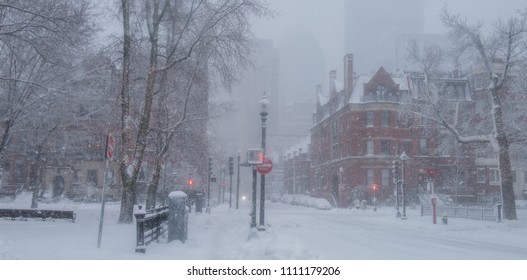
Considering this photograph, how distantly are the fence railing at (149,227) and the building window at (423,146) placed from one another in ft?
143

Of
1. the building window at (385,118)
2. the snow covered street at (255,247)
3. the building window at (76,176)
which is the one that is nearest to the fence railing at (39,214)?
the snow covered street at (255,247)

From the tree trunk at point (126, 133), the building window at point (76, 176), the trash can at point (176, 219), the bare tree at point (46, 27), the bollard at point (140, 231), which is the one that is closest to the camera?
the bollard at point (140, 231)

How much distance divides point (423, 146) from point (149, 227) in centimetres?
4725

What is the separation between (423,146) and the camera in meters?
54.3

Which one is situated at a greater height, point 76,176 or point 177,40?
point 177,40

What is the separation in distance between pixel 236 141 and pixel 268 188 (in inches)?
700

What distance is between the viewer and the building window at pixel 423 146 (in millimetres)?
53875

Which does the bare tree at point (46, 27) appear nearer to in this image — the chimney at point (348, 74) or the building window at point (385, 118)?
the building window at point (385, 118)

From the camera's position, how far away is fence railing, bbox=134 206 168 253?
10.9 m

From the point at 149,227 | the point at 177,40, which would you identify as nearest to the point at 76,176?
the point at 177,40

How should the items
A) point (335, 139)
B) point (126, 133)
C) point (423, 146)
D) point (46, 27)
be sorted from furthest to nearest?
point (335, 139) → point (423, 146) → point (126, 133) → point (46, 27)

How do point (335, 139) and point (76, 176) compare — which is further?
point (335, 139)

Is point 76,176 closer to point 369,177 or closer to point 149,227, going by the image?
point 369,177
